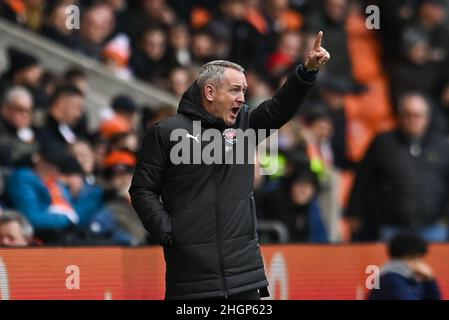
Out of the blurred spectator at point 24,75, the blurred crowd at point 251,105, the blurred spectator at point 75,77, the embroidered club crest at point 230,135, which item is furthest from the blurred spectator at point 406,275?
the blurred spectator at point 75,77

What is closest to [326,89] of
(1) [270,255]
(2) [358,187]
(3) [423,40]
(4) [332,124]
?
(4) [332,124]

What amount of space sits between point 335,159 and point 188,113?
24.5 ft

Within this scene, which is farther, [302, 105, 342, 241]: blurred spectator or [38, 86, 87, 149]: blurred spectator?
[302, 105, 342, 241]: blurred spectator

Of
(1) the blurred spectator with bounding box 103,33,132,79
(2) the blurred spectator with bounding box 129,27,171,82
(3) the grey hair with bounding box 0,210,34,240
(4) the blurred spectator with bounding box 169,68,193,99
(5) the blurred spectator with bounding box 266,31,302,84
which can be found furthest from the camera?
(5) the blurred spectator with bounding box 266,31,302,84

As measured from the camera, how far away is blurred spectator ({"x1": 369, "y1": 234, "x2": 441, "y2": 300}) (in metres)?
8.85

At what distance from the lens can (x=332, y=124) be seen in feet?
47.5

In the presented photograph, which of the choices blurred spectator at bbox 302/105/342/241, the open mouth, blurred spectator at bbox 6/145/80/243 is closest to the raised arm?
the open mouth

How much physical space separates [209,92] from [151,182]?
59cm

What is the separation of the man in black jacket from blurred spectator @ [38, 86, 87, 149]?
409 centimetres

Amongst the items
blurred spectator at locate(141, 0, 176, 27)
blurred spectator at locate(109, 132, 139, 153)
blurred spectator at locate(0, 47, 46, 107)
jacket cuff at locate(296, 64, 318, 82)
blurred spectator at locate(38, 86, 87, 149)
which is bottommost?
jacket cuff at locate(296, 64, 318, 82)

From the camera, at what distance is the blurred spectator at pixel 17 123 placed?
10859 mm

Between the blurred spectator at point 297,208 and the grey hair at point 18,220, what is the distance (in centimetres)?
300

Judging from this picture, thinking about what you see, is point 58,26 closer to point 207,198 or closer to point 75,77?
point 75,77

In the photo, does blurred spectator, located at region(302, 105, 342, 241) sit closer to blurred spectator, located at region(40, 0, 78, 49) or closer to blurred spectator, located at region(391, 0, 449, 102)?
blurred spectator, located at region(391, 0, 449, 102)
